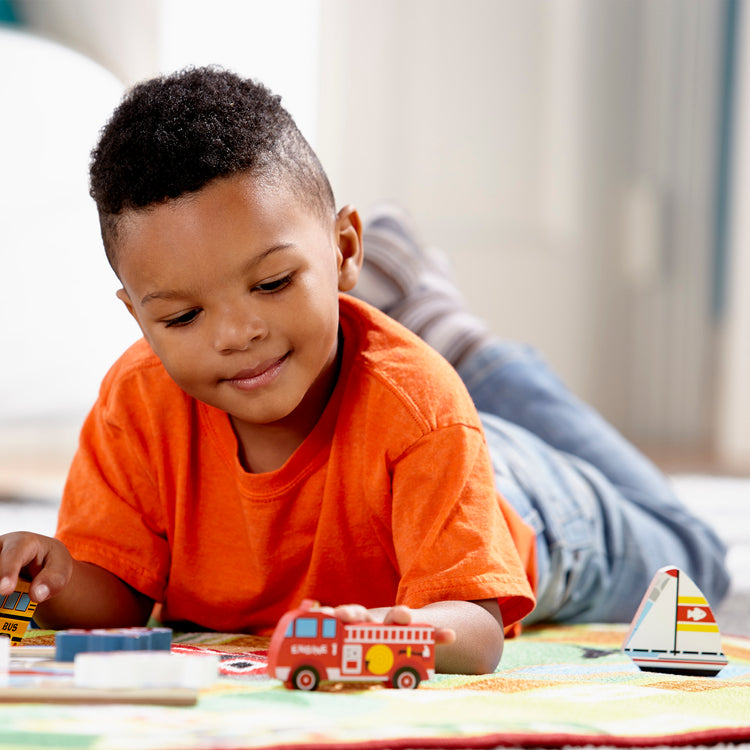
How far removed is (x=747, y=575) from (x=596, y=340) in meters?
1.63

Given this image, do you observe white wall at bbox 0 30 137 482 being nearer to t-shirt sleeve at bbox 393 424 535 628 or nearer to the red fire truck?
t-shirt sleeve at bbox 393 424 535 628

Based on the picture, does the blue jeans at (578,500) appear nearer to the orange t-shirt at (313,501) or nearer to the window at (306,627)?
the orange t-shirt at (313,501)

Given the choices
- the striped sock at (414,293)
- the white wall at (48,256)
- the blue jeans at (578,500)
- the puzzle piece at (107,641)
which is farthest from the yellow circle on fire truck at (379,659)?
the white wall at (48,256)

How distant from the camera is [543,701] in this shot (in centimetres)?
58

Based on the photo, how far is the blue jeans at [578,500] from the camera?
1070mm

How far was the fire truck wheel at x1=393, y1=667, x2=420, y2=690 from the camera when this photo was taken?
58cm

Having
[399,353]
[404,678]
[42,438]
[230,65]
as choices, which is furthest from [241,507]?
[230,65]

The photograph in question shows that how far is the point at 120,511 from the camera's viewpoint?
2.77 ft

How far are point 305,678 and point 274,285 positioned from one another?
25 cm

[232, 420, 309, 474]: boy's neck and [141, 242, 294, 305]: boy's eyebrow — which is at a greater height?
[141, 242, 294, 305]: boy's eyebrow

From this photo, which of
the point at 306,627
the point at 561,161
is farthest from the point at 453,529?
the point at 561,161

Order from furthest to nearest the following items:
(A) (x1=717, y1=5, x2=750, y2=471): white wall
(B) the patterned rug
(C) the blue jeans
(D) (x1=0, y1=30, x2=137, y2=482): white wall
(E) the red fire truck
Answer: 1. (A) (x1=717, y1=5, x2=750, y2=471): white wall
2. (D) (x1=0, y1=30, x2=137, y2=482): white wall
3. (C) the blue jeans
4. (E) the red fire truck
5. (B) the patterned rug

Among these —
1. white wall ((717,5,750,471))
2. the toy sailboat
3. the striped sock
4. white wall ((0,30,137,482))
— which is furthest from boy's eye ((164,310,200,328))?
white wall ((717,5,750,471))

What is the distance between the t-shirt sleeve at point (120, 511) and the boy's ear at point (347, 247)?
0.20 m
